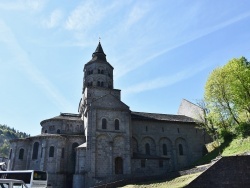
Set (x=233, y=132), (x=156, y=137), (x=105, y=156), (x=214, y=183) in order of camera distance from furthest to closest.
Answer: (x=156, y=137), (x=233, y=132), (x=105, y=156), (x=214, y=183)

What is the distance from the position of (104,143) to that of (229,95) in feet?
63.7

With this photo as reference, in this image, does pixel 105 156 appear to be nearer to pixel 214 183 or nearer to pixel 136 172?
pixel 136 172

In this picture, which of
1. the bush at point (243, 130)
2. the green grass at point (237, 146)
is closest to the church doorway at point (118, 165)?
the green grass at point (237, 146)

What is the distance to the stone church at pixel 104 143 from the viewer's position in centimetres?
3322

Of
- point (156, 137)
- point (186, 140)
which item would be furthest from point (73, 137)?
point (186, 140)

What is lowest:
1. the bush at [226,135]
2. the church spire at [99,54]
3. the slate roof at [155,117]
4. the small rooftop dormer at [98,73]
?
the bush at [226,135]

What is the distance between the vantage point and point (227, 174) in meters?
21.0

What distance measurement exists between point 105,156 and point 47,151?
334 inches

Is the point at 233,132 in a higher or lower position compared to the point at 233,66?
lower

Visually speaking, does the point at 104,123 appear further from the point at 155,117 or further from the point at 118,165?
the point at 155,117

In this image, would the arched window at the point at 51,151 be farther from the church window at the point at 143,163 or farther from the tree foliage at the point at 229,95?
the tree foliage at the point at 229,95

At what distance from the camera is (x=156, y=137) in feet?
134

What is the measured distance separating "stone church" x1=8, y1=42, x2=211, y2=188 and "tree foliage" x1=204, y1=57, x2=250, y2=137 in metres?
7.19

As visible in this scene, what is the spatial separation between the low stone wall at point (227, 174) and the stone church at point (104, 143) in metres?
12.7
